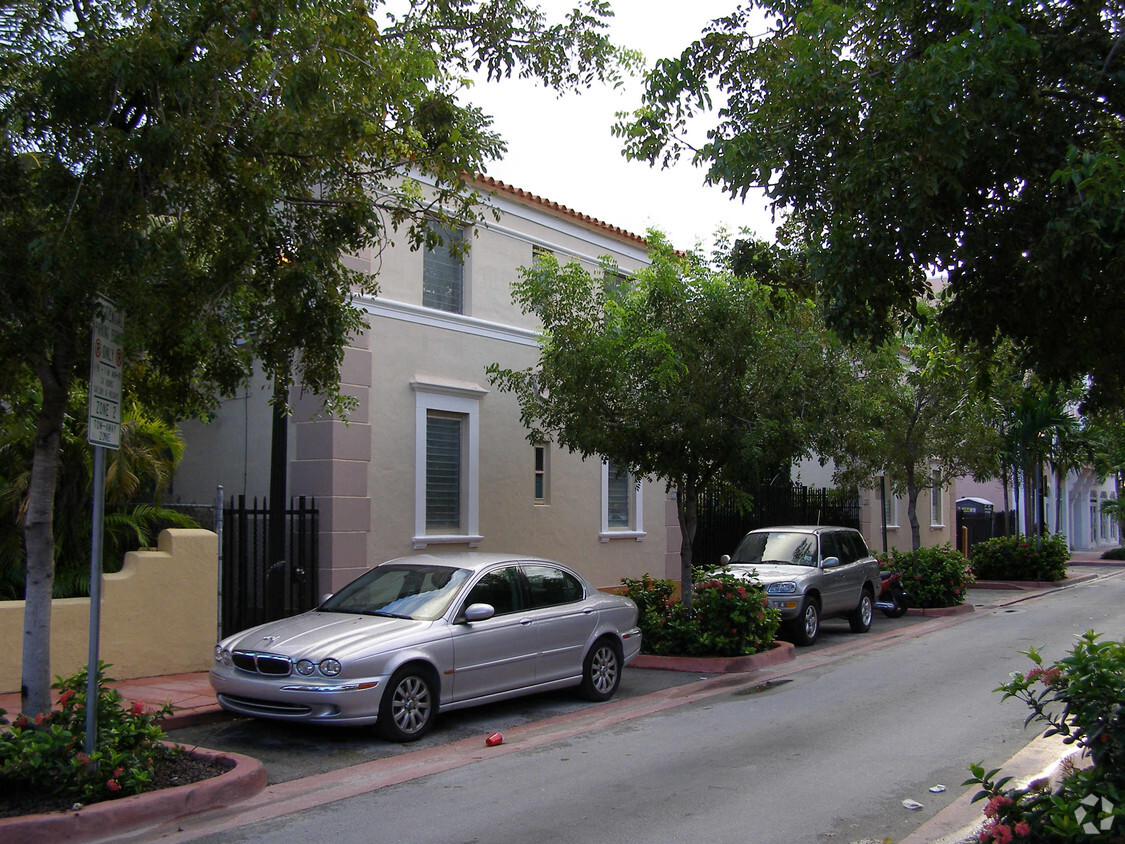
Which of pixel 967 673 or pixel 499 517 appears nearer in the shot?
pixel 967 673

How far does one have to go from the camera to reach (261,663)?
839 cm

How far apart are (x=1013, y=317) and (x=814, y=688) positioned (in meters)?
5.96

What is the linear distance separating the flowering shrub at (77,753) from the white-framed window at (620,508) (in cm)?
1198

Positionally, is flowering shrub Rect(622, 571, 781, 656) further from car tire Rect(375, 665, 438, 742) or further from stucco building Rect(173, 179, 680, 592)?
car tire Rect(375, 665, 438, 742)

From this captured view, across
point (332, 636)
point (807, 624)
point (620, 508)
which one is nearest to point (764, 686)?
point (807, 624)

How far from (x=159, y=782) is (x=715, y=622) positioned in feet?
25.7

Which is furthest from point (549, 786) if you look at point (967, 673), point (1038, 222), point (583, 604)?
point (967, 673)

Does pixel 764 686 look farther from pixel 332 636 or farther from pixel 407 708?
pixel 332 636

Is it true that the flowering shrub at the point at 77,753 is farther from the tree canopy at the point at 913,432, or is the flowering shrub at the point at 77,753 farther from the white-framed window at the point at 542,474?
the tree canopy at the point at 913,432

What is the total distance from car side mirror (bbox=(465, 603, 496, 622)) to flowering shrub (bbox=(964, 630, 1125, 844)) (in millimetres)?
4888

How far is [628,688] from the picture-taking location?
37.6 ft

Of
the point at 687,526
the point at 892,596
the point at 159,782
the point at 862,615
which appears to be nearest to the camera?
the point at 159,782

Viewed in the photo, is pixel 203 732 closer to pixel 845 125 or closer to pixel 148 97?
pixel 148 97

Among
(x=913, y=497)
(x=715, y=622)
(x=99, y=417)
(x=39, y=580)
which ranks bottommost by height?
(x=715, y=622)
